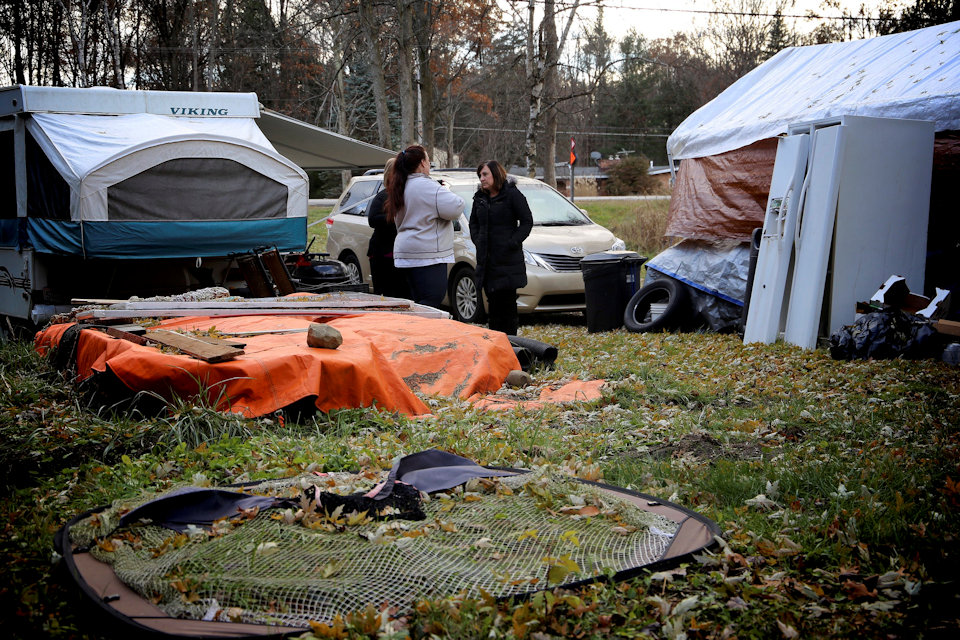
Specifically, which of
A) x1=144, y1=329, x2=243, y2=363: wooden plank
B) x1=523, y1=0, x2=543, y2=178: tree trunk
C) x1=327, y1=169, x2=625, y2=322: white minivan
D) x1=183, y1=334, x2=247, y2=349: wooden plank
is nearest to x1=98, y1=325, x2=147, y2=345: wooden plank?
x1=144, y1=329, x2=243, y2=363: wooden plank

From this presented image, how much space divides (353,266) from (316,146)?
9.15 ft

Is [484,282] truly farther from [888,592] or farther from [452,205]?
[888,592]

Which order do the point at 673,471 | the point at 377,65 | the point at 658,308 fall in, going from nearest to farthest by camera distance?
the point at 673,471 < the point at 658,308 < the point at 377,65

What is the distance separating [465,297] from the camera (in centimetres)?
1067

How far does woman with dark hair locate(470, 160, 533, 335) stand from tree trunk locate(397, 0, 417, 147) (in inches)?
374

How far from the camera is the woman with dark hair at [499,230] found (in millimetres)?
7879

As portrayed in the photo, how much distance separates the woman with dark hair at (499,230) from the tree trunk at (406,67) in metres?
9.51

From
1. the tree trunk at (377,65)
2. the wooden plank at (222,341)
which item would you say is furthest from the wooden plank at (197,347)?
the tree trunk at (377,65)

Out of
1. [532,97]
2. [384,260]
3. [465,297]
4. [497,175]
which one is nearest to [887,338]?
[497,175]

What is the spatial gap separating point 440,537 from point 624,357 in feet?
17.0

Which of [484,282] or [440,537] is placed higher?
[484,282]

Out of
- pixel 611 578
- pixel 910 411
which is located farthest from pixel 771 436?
pixel 611 578

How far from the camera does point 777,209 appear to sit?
8555 mm

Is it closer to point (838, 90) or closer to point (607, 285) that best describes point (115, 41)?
point (607, 285)
